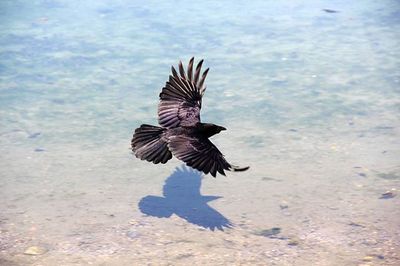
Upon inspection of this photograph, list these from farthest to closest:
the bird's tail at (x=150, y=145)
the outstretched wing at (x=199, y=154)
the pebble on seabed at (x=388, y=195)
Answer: the pebble on seabed at (x=388, y=195)
the bird's tail at (x=150, y=145)
the outstretched wing at (x=199, y=154)

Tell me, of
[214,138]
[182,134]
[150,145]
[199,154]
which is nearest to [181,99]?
[182,134]

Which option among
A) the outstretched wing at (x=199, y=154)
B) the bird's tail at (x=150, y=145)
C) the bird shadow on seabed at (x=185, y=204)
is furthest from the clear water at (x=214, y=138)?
the outstretched wing at (x=199, y=154)

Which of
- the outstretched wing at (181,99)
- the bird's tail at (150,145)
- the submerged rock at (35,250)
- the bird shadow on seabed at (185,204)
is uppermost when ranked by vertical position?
the outstretched wing at (181,99)

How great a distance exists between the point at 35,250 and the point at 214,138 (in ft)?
8.34

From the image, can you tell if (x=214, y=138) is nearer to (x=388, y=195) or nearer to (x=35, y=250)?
(x=388, y=195)

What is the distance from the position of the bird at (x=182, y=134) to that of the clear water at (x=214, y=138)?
0.69m

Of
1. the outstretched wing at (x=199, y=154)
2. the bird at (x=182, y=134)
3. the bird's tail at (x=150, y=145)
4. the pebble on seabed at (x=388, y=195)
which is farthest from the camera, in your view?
the pebble on seabed at (x=388, y=195)

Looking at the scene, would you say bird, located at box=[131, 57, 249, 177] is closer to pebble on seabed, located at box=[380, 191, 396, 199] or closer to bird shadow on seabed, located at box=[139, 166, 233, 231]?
bird shadow on seabed, located at box=[139, 166, 233, 231]

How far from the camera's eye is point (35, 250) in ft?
18.6

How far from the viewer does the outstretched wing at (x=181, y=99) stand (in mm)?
6305

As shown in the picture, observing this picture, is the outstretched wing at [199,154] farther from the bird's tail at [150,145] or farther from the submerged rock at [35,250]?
the submerged rock at [35,250]

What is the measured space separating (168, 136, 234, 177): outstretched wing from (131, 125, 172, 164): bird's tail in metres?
0.11

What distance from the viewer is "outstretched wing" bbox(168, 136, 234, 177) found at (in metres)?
5.47

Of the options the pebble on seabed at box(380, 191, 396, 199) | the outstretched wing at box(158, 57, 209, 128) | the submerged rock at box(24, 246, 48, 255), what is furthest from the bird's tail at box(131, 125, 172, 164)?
the pebble on seabed at box(380, 191, 396, 199)
